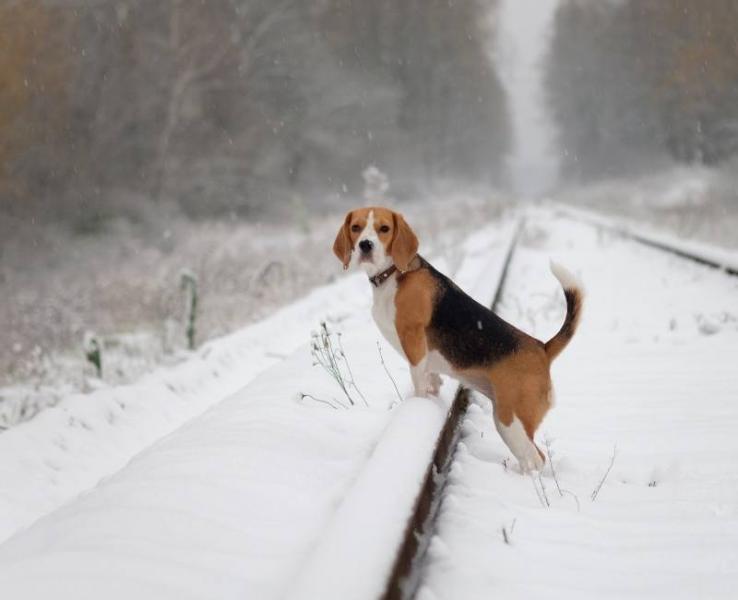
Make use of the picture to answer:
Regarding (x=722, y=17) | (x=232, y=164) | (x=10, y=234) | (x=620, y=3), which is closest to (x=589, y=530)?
(x=10, y=234)

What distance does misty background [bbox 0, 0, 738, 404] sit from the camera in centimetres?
986

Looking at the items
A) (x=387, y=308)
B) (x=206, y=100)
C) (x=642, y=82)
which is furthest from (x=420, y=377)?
(x=642, y=82)

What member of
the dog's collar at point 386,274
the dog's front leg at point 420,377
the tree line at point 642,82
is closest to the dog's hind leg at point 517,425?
the dog's front leg at point 420,377

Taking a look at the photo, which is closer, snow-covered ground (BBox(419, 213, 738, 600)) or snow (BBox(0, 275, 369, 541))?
snow-covered ground (BBox(419, 213, 738, 600))

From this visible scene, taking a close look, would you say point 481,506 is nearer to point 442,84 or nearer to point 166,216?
point 166,216

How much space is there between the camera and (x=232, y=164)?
21578mm

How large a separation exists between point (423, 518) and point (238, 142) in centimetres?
2198

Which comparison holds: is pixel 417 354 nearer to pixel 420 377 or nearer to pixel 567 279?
pixel 420 377

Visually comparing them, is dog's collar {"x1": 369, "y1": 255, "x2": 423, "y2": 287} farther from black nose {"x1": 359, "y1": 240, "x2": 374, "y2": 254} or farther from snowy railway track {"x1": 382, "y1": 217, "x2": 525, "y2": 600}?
snowy railway track {"x1": 382, "y1": 217, "x2": 525, "y2": 600}

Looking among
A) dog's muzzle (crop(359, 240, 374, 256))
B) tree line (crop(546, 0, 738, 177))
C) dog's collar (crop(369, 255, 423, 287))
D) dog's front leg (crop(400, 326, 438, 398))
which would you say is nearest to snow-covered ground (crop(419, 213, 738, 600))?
dog's front leg (crop(400, 326, 438, 398))

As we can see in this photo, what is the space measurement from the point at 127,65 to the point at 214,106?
4157 millimetres

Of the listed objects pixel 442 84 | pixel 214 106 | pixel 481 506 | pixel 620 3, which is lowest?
pixel 481 506

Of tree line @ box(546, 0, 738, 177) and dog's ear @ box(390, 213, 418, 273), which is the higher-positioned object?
tree line @ box(546, 0, 738, 177)

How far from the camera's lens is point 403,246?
281 cm
